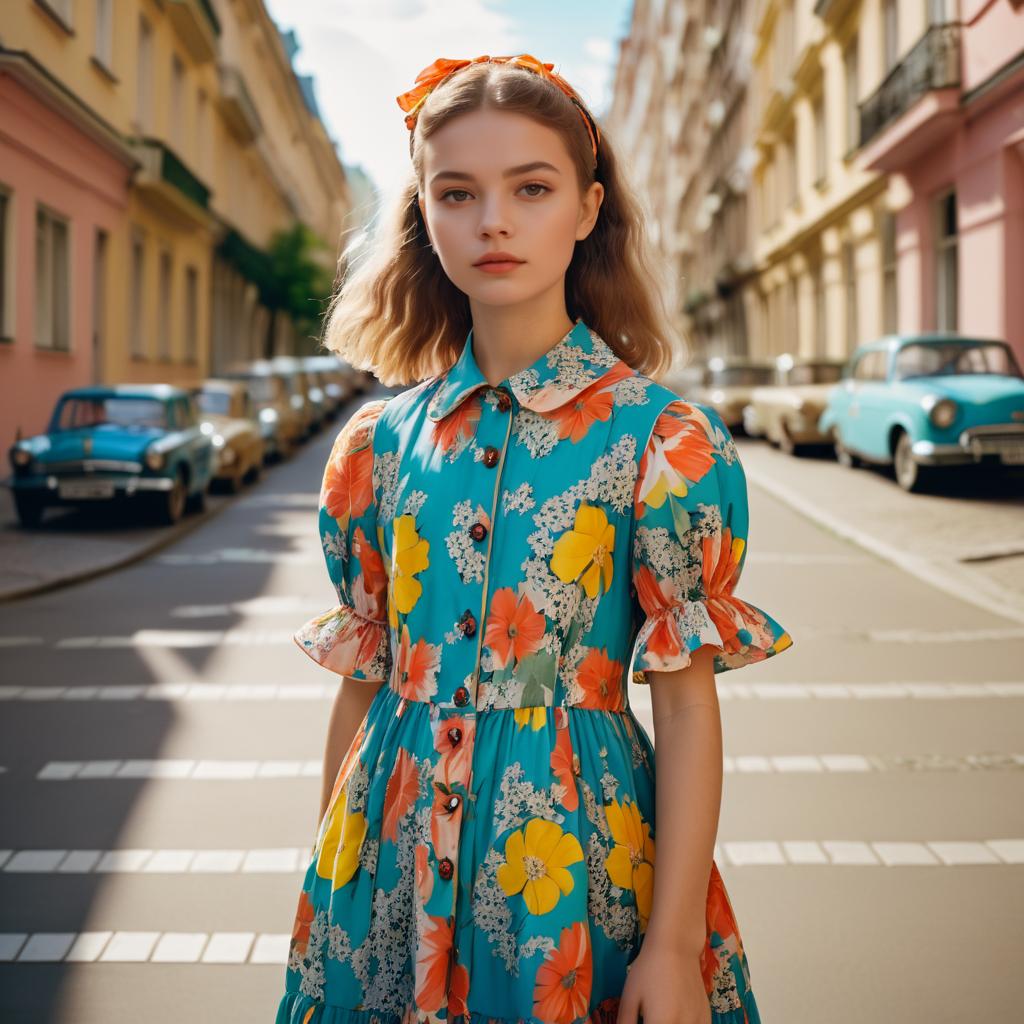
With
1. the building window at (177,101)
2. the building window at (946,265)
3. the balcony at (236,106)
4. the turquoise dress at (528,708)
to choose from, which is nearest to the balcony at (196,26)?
the building window at (177,101)

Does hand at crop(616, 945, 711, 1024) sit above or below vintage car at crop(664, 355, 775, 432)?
below

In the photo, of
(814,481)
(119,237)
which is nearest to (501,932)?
(814,481)

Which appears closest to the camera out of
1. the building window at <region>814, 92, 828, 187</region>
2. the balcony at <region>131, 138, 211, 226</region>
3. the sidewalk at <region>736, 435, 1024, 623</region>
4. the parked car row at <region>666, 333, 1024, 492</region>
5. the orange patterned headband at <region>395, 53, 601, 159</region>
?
the orange patterned headband at <region>395, 53, 601, 159</region>

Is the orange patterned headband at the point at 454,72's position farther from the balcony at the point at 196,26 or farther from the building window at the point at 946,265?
the balcony at the point at 196,26

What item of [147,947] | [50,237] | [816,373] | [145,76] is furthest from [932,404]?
[145,76]

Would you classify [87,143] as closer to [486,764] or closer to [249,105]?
[249,105]

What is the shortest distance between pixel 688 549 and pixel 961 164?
65.2ft

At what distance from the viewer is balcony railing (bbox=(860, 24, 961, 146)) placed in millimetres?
19516

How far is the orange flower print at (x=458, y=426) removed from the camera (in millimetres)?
1856

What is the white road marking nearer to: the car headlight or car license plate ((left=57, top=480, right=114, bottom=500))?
car license plate ((left=57, top=480, right=114, bottom=500))

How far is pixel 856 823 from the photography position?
491cm

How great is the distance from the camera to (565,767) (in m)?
1.72

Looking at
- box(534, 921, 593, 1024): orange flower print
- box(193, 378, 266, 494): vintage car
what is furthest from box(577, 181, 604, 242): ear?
box(193, 378, 266, 494): vintage car

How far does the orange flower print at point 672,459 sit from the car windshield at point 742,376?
24496mm
